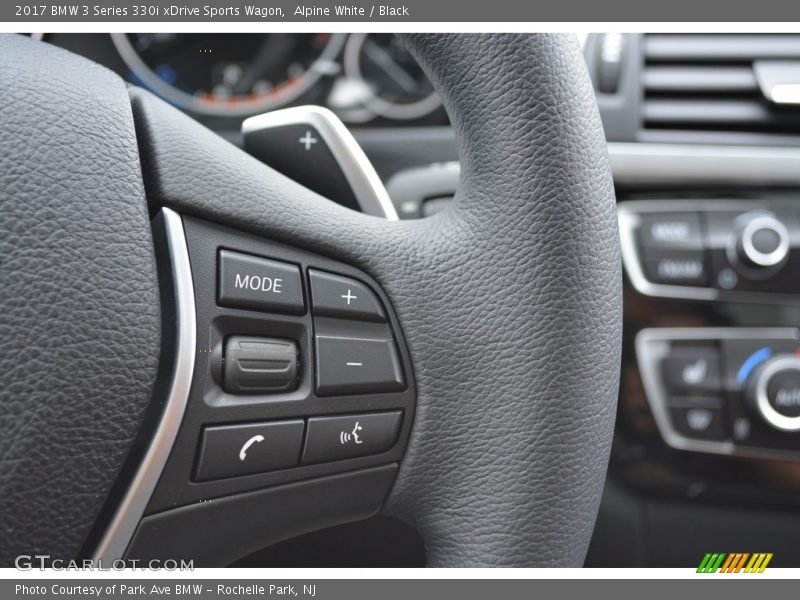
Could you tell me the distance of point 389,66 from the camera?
1029mm

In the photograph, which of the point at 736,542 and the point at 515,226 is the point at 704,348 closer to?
the point at 736,542

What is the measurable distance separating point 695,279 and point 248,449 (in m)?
0.58

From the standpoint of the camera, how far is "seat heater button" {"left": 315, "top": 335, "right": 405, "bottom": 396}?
1.55 ft

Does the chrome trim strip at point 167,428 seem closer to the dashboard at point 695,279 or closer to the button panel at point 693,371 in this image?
the dashboard at point 695,279

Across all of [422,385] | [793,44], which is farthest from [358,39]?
[422,385]

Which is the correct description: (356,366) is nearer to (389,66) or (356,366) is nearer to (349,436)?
(349,436)

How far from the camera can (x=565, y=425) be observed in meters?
0.48

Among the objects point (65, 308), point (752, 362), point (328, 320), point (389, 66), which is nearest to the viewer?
point (65, 308)

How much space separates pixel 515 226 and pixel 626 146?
1.52ft

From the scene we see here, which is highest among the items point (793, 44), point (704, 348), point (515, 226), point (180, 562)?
point (793, 44)

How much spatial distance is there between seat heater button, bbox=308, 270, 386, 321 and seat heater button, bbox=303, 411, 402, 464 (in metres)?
0.07

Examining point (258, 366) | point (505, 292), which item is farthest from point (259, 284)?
point (505, 292)

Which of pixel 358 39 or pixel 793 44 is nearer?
pixel 793 44
